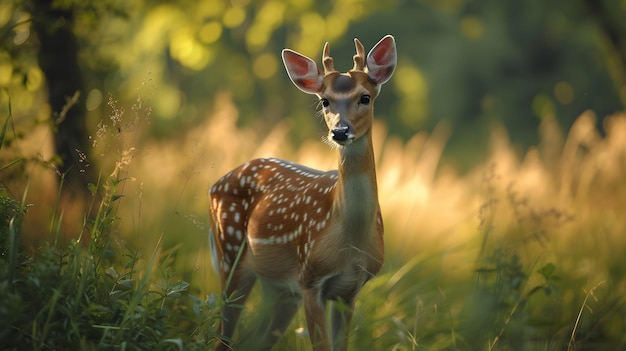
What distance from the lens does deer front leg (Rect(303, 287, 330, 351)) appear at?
13.8 ft

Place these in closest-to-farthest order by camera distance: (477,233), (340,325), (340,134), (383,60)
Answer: (340,134), (383,60), (340,325), (477,233)

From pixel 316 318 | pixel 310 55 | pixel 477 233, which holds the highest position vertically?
pixel 310 55

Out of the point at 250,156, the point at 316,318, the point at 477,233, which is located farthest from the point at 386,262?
the point at 250,156

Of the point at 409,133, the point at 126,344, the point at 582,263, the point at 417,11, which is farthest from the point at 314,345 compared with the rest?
the point at 409,133

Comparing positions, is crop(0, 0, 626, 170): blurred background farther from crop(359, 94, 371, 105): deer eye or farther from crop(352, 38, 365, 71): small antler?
crop(359, 94, 371, 105): deer eye

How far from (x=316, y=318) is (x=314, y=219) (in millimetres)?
530

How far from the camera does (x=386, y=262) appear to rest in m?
6.63

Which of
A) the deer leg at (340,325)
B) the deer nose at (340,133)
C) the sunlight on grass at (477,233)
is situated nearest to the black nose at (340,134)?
the deer nose at (340,133)

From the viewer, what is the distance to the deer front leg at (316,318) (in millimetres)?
4203

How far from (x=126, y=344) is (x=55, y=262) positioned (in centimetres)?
50

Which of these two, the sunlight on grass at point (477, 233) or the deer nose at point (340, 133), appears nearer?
the deer nose at point (340, 133)

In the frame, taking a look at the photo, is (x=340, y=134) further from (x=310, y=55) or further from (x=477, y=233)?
(x=310, y=55)

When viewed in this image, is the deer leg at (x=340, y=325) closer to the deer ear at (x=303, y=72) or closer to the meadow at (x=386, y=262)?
the meadow at (x=386, y=262)

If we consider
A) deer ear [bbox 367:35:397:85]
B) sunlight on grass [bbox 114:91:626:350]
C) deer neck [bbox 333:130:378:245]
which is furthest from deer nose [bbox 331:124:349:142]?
sunlight on grass [bbox 114:91:626:350]
